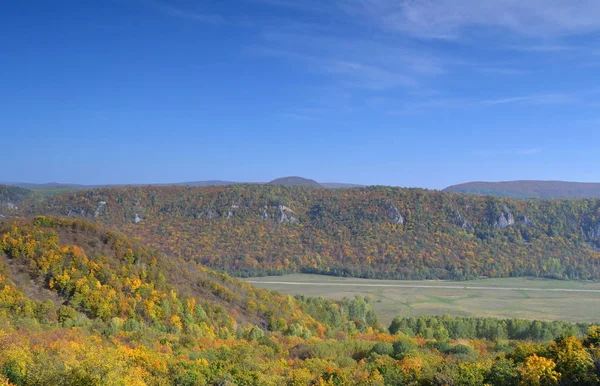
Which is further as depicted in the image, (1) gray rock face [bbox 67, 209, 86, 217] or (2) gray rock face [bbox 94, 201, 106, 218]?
(2) gray rock face [bbox 94, 201, 106, 218]

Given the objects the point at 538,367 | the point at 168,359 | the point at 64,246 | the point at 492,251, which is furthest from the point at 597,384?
the point at 492,251

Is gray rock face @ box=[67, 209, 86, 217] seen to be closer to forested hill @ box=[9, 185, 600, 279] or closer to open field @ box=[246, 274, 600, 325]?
forested hill @ box=[9, 185, 600, 279]

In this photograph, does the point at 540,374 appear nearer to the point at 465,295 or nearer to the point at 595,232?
the point at 465,295

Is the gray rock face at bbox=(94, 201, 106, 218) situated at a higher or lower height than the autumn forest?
higher

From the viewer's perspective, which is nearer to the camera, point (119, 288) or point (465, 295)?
point (119, 288)

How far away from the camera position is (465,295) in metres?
127

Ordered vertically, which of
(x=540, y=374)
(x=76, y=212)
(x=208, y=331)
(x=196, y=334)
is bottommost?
(x=208, y=331)

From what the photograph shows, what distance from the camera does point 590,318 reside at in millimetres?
98188

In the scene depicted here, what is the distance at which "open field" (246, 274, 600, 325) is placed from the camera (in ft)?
346

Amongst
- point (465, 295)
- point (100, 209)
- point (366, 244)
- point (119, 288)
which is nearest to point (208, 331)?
point (119, 288)

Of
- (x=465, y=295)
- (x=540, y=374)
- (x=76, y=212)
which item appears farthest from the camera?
(x=76, y=212)

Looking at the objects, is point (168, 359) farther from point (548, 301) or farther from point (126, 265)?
point (548, 301)

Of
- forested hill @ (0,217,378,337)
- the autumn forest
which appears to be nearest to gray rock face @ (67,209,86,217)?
the autumn forest

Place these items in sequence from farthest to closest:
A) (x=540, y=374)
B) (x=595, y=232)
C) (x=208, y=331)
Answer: (x=595, y=232)
(x=208, y=331)
(x=540, y=374)
